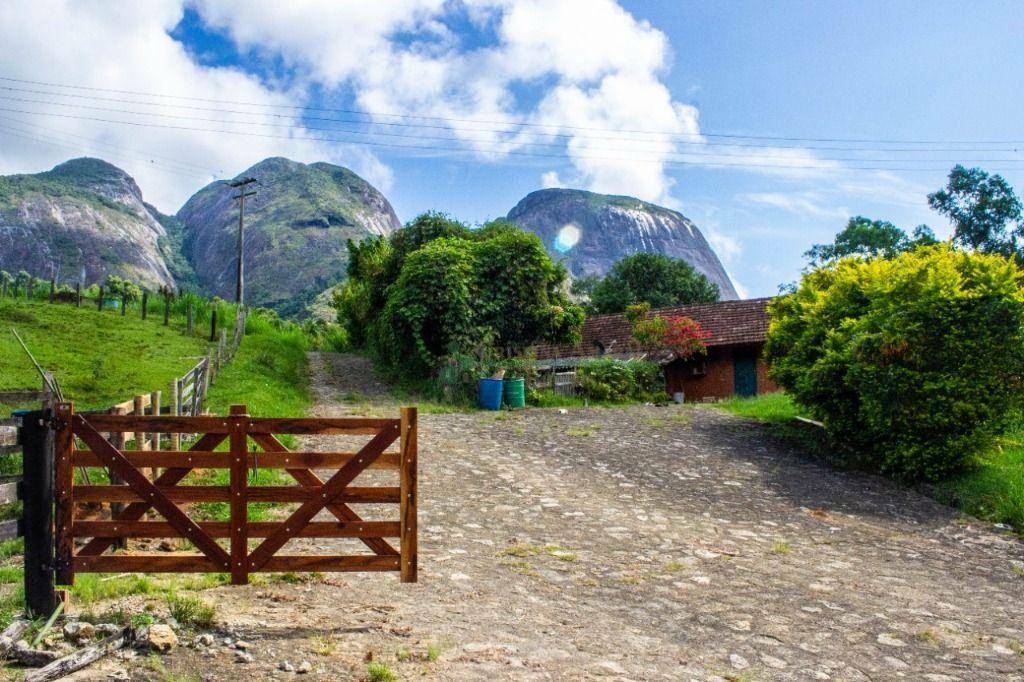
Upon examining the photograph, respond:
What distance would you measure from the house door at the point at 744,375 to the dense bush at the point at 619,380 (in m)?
7.66

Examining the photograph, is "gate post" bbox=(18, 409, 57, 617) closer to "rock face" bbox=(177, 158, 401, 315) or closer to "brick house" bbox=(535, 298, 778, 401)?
"brick house" bbox=(535, 298, 778, 401)

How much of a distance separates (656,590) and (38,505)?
5.13 metres

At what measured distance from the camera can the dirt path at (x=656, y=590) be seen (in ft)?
15.7

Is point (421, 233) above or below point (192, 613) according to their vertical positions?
above

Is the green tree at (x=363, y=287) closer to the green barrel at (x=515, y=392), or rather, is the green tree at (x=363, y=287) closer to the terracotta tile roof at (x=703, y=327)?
the terracotta tile roof at (x=703, y=327)

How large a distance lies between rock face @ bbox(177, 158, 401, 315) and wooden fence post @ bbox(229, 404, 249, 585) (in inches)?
3685

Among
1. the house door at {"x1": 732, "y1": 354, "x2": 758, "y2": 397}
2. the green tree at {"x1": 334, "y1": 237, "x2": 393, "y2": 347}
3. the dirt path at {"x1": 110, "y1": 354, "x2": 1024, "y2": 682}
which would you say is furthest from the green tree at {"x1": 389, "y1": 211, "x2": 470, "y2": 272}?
the dirt path at {"x1": 110, "y1": 354, "x2": 1024, "y2": 682}

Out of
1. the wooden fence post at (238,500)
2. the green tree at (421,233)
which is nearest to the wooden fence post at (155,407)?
the wooden fence post at (238,500)

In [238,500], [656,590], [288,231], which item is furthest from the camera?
[288,231]

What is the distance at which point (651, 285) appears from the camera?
173 ft

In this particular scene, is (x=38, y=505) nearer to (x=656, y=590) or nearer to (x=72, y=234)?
(x=656, y=590)

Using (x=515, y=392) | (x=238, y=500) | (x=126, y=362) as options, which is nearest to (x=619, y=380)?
(x=515, y=392)

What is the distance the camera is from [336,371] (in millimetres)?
29312

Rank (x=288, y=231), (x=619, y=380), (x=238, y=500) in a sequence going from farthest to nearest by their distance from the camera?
(x=288, y=231) < (x=619, y=380) < (x=238, y=500)
